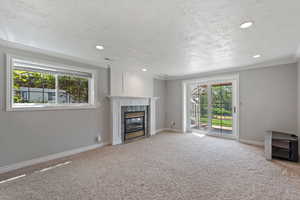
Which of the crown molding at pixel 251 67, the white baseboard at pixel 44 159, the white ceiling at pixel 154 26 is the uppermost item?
the white ceiling at pixel 154 26

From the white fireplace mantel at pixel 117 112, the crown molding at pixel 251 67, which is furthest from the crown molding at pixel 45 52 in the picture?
the crown molding at pixel 251 67

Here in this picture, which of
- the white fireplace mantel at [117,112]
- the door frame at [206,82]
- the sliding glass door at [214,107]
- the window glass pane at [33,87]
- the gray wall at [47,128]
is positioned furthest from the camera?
the sliding glass door at [214,107]

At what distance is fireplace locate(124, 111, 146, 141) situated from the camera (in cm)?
425

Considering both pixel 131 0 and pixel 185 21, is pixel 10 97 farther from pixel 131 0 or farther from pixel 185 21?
pixel 185 21

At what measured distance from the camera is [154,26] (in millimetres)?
1843

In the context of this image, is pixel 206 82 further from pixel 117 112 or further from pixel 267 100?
pixel 117 112

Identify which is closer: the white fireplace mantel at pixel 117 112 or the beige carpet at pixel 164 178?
the beige carpet at pixel 164 178

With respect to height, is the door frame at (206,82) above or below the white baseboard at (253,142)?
above

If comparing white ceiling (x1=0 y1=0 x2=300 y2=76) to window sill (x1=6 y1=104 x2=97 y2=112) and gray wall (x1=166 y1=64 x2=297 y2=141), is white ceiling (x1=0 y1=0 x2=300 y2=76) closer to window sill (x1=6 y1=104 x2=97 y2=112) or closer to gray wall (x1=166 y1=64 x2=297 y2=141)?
gray wall (x1=166 y1=64 x2=297 y2=141)

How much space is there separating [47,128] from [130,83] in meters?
2.45

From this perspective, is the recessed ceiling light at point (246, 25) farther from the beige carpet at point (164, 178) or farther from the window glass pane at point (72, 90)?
the window glass pane at point (72, 90)

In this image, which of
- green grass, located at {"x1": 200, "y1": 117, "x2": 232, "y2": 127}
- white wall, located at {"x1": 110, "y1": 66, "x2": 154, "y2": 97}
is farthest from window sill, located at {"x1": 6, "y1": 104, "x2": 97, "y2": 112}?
green grass, located at {"x1": 200, "y1": 117, "x2": 232, "y2": 127}

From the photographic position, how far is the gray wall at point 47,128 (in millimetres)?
2395

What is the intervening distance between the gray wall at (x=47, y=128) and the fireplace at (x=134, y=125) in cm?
60
